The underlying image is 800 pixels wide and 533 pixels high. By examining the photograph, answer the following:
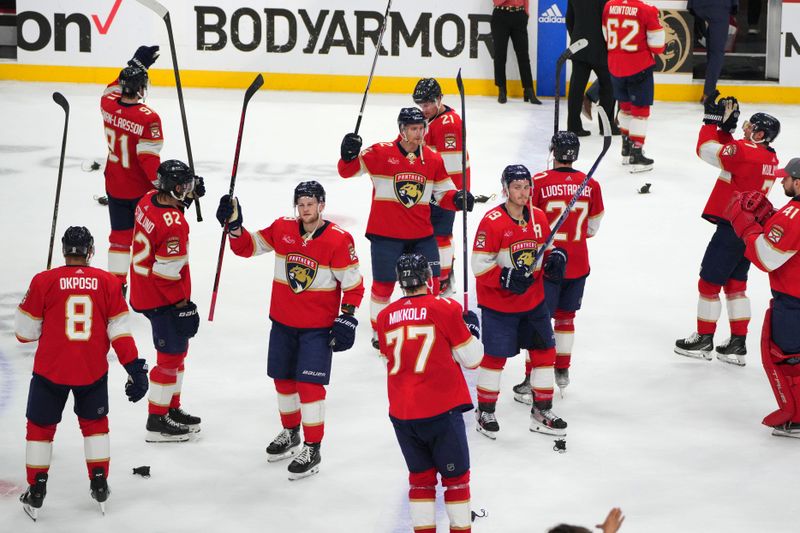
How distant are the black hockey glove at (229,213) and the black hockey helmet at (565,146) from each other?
1.77m

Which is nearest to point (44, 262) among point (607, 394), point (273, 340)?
point (273, 340)

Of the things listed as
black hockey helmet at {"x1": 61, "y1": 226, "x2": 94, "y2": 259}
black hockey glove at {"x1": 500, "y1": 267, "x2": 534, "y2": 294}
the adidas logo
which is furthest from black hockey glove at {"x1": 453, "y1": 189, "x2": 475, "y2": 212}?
the adidas logo

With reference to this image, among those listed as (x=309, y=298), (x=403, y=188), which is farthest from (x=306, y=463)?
(x=403, y=188)

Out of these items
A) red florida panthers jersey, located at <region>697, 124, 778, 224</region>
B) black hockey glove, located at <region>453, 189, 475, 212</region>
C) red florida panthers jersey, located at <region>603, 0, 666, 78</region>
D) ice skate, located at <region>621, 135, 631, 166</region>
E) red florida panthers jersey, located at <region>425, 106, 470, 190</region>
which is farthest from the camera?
ice skate, located at <region>621, 135, 631, 166</region>

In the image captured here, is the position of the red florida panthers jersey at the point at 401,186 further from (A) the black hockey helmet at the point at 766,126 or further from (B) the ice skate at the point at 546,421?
(A) the black hockey helmet at the point at 766,126

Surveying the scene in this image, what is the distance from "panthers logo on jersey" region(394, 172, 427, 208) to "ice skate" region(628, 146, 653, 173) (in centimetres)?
441

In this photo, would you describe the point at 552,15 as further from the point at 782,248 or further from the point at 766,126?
the point at 782,248

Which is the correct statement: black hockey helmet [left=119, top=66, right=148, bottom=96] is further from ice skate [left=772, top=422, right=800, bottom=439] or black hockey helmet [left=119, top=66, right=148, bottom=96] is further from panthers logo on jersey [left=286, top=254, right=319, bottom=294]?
ice skate [left=772, top=422, right=800, bottom=439]

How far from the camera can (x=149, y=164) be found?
25.9 feet

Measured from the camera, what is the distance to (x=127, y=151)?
7.95 metres

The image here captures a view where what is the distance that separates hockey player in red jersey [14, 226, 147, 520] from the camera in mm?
5551

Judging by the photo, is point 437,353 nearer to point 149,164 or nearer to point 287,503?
point 287,503

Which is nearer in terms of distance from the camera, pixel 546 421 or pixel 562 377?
pixel 546 421

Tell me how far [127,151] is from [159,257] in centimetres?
188
